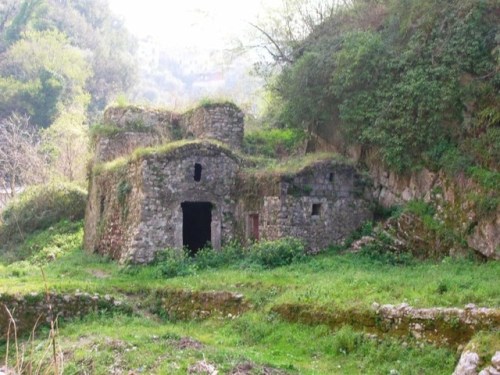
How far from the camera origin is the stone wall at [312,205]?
18.0 metres

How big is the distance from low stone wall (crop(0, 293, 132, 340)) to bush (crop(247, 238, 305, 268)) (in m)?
4.26

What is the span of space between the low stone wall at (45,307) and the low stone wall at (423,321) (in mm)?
5324

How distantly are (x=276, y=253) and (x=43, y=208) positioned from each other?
16.0 m

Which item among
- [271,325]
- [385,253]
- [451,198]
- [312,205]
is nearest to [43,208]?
[312,205]

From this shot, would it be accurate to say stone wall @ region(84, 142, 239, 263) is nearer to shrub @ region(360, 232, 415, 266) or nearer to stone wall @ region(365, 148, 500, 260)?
shrub @ region(360, 232, 415, 266)

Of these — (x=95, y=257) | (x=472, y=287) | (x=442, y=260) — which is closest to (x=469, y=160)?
(x=442, y=260)

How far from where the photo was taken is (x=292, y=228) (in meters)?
18.0

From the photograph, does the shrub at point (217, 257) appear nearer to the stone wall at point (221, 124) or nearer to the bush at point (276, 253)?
the bush at point (276, 253)

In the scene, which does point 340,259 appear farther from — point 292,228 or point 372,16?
point 372,16

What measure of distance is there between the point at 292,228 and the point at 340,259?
2.13 meters

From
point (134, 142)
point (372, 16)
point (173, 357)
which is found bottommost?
point (173, 357)

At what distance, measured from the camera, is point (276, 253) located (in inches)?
651

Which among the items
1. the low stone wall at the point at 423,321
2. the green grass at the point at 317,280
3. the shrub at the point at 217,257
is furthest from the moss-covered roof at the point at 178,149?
the low stone wall at the point at 423,321

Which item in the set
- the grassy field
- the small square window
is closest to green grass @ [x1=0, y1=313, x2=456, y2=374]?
the grassy field
